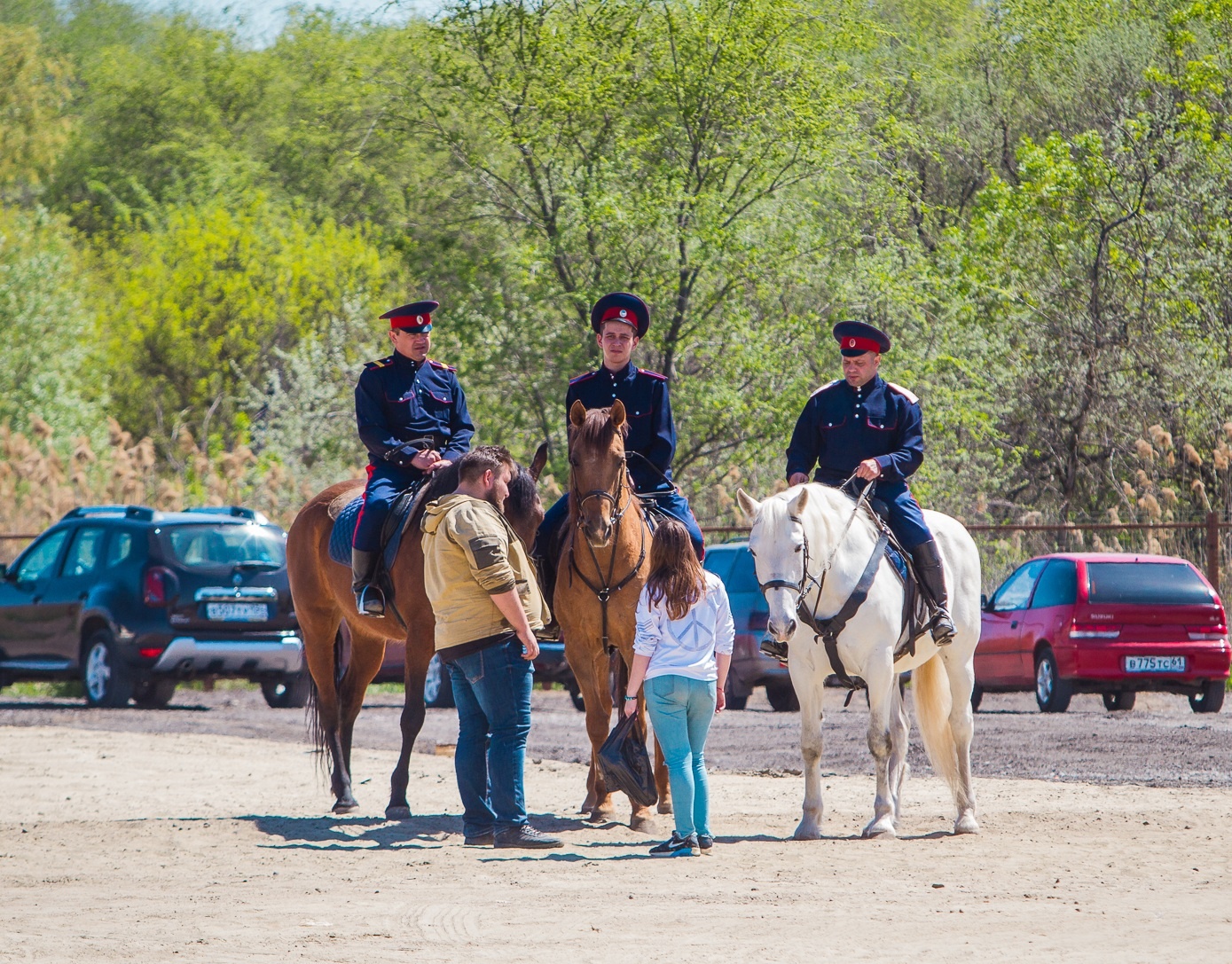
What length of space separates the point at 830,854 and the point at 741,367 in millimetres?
16962

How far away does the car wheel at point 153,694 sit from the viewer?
62.0 ft

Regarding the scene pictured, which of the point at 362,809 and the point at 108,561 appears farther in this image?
the point at 108,561

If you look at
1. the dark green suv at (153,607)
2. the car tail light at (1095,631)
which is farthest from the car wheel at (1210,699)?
the dark green suv at (153,607)

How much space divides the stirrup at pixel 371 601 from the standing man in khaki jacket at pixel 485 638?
1.04 m

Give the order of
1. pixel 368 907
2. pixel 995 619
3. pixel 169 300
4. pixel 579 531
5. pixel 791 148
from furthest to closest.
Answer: pixel 169 300 → pixel 791 148 → pixel 995 619 → pixel 579 531 → pixel 368 907

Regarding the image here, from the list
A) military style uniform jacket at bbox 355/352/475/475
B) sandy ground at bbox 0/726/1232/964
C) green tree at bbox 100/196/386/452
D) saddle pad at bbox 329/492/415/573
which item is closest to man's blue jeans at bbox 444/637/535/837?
sandy ground at bbox 0/726/1232/964

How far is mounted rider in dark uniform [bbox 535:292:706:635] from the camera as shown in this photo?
9.99 m

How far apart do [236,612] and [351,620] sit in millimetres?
7326

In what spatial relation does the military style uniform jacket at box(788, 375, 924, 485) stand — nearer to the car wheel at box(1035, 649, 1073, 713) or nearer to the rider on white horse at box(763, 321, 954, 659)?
the rider on white horse at box(763, 321, 954, 659)

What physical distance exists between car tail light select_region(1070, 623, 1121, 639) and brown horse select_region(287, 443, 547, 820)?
923 cm

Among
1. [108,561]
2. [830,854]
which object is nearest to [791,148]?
[108,561]

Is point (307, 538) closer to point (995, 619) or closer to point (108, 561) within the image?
point (108, 561)

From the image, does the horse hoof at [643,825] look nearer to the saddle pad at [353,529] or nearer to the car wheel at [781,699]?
the saddle pad at [353,529]

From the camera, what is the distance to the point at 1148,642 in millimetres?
18078
